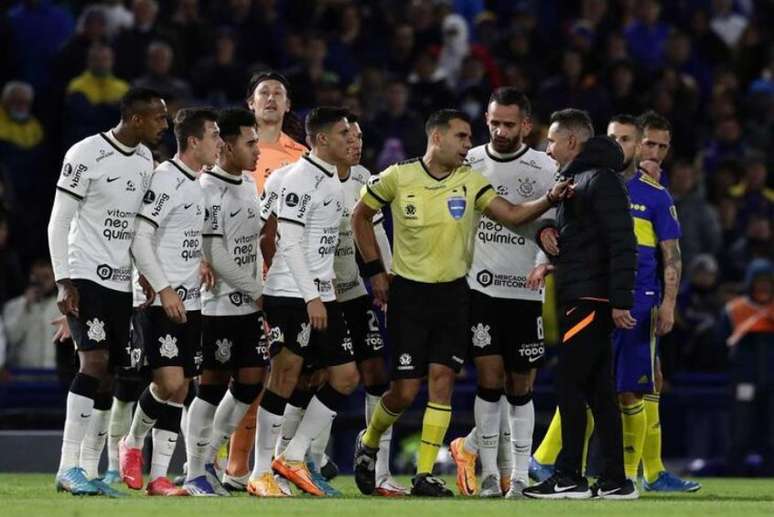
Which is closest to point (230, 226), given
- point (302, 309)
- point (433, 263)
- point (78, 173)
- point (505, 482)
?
point (302, 309)

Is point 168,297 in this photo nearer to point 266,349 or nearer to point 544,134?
point 266,349

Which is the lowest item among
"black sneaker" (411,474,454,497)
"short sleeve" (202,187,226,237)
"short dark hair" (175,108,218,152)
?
"black sneaker" (411,474,454,497)

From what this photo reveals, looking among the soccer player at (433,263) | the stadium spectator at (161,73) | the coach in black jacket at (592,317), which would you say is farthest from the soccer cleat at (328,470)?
the stadium spectator at (161,73)

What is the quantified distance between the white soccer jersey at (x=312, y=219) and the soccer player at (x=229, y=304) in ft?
1.08

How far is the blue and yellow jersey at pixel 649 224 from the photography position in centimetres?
1338

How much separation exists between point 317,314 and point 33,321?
5820 mm

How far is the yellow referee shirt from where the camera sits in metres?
12.3

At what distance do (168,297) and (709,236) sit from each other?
30.7ft

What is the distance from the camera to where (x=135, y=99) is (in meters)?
12.0

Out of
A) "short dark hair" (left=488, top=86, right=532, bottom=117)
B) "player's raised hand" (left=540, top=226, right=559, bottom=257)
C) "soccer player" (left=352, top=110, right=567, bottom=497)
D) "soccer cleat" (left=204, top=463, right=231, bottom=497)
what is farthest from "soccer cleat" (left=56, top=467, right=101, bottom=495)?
"short dark hair" (left=488, top=86, right=532, bottom=117)

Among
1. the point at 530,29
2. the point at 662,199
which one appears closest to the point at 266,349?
the point at 662,199

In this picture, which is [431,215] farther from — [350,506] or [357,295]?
[350,506]

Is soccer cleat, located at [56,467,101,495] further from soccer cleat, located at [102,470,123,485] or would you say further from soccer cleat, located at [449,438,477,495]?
soccer cleat, located at [449,438,477,495]

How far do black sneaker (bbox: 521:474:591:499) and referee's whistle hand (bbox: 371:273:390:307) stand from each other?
64.1 inches
